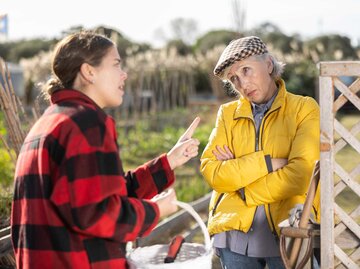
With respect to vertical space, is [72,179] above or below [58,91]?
below

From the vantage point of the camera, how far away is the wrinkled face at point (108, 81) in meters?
1.88

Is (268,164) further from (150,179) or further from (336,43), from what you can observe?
(336,43)

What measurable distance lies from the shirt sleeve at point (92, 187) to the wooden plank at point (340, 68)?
763mm

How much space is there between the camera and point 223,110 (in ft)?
8.50

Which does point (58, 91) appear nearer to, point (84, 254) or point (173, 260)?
point (84, 254)

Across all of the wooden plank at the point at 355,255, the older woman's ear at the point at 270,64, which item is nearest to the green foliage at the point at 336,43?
the older woman's ear at the point at 270,64

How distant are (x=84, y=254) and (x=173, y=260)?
10.4 inches

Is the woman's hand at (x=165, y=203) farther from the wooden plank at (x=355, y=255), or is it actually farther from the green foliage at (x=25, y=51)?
the green foliage at (x=25, y=51)

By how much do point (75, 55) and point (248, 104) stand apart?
0.87 meters

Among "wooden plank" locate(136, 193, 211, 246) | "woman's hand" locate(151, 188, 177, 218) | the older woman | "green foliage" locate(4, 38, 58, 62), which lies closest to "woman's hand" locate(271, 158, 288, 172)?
the older woman

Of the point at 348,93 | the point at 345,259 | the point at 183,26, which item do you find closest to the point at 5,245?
the point at 345,259

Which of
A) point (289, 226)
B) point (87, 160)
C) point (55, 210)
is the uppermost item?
point (87, 160)

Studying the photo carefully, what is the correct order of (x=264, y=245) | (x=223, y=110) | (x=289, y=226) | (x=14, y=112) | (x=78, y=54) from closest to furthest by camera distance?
(x=78, y=54) < (x=289, y=226) < (x=264, y=245) < (x=223, y=110) < (x=14, y=112)

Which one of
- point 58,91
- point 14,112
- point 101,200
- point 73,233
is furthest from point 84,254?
point 14,112
